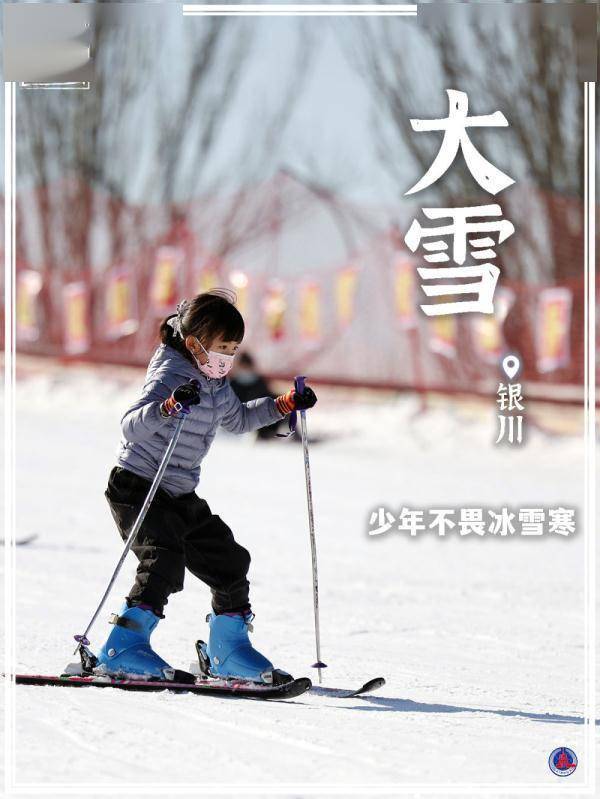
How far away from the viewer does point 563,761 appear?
2852 millimetres

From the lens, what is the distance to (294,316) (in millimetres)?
14875

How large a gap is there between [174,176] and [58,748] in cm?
1439

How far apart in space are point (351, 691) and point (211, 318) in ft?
3.87

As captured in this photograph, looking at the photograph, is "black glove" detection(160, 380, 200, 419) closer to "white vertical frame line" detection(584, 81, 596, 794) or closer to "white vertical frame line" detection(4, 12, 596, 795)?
"white vertical frame line" detection(4, 12, 596, 795)

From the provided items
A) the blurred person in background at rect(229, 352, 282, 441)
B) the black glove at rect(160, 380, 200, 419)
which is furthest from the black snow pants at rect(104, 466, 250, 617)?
the blurred person in background at rect(229, 352, 282, 441)

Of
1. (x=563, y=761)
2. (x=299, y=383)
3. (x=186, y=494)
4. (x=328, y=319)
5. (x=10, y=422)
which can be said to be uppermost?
(x=328, y=319)

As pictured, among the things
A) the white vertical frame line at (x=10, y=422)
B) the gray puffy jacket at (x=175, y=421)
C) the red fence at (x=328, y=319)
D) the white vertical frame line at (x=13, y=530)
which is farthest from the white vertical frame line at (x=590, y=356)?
the red fence at (x=328, y=319)

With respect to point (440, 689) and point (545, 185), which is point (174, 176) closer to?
point (545, 185)

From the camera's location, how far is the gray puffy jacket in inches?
126

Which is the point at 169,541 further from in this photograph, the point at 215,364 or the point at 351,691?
the point at 351,691

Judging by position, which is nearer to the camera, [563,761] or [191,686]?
[563,761]

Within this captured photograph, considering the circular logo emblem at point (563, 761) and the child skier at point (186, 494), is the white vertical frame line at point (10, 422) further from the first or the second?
the circular logo emblem at point (563, 761)

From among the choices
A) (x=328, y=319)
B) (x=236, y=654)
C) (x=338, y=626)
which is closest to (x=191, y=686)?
(x=236, y=654)

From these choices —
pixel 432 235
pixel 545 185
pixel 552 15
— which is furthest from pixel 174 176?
pixel 552 15
